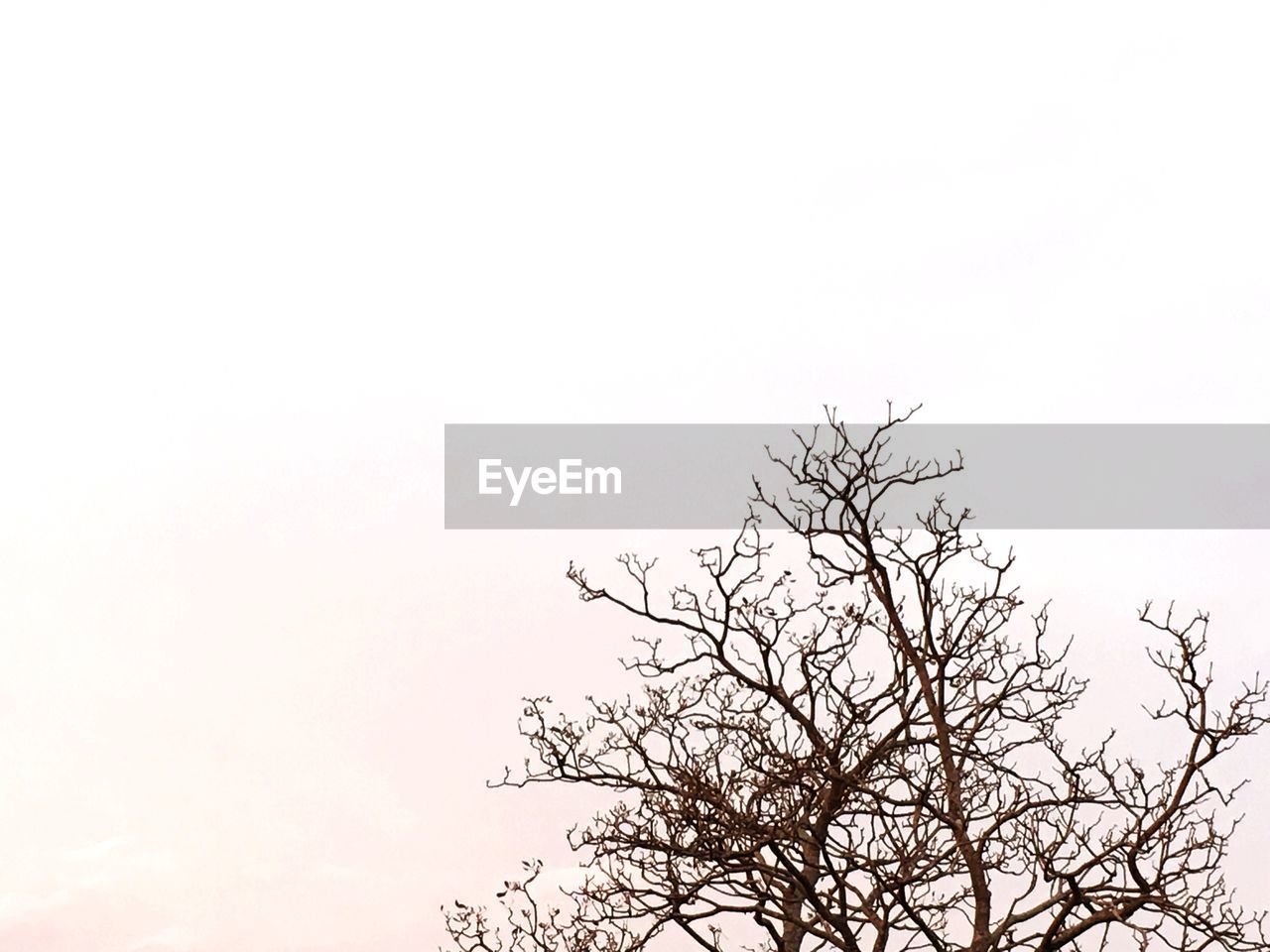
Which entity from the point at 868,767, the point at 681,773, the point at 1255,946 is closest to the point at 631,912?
the point at 681,773

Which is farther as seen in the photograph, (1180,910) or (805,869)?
(805,869)

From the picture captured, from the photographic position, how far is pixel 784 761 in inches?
445

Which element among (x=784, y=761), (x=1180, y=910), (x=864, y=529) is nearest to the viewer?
(x=1180, y=910)

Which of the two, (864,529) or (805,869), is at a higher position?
(864,529)

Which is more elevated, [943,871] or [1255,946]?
[943,871]

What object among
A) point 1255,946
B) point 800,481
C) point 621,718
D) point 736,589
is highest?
point 800,481

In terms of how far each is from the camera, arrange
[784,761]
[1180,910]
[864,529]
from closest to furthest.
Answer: [1180,910] < [784,761] < [864,529]

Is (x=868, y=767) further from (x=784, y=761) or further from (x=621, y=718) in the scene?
(x=621, y=718)

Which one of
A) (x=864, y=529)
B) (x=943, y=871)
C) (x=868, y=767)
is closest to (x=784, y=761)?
(x=868, y=767)

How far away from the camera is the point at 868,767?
37.2 feet

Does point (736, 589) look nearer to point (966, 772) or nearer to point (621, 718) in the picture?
point (621, 718)

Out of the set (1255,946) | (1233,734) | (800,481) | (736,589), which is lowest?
(1255,946)

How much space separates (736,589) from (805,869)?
247 centimetres

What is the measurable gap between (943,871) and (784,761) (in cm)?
149
